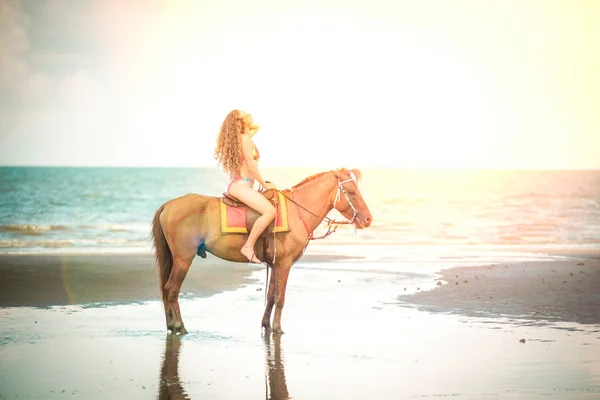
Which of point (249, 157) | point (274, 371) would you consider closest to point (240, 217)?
point (249, 157)

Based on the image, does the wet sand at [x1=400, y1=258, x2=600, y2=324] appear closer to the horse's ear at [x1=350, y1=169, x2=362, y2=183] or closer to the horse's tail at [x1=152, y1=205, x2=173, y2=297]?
the horse's ear at [x1=350, y1=169, x2=362, y2=183]

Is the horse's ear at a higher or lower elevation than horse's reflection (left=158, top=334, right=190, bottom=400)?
higher

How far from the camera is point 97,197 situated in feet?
180

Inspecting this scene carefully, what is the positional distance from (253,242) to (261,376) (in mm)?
2190

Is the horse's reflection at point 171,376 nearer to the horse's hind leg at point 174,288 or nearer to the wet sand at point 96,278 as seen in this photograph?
the horse's hind leg at point 174,288

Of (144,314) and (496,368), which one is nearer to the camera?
(496,368)

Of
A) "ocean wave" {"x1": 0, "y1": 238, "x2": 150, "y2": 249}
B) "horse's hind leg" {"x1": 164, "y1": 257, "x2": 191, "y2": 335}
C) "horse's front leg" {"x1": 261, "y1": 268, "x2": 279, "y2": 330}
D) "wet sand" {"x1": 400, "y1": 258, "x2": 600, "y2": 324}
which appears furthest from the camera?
"ocean wave" {"x1": 0, "y1": 238, "x2": 150, "y2": 249}

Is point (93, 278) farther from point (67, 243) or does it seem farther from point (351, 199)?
point (67, 243)

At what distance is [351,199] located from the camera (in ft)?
31.9

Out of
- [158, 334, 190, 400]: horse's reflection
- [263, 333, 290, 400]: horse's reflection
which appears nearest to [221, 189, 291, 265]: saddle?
[263, 333, 290, 400]: horse's reflection

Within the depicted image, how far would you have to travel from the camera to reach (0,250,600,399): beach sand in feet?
22.8

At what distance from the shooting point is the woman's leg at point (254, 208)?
30.2 feet

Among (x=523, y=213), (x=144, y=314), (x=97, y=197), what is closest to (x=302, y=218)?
(x=144, y=314)

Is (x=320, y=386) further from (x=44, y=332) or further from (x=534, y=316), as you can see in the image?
(x=534, y=316)
